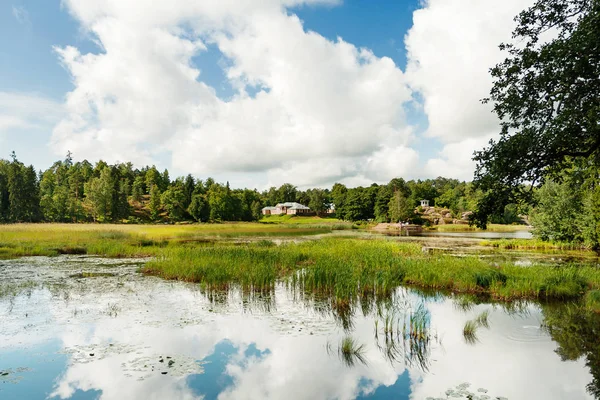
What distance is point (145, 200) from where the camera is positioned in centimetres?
12069

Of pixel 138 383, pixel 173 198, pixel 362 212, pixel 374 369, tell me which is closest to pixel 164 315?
pixel 138 383

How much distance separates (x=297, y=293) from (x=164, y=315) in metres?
5.53

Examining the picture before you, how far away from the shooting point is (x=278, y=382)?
8.05 m

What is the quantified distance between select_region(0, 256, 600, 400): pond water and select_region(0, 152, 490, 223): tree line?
174 ft

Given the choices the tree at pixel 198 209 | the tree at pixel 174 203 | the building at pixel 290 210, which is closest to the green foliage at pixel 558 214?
the tree at pixel 198 209

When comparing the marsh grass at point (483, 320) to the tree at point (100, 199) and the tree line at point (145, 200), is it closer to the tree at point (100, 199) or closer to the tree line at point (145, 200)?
the tree line at point (145, 200)

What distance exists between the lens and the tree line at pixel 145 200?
253 ft

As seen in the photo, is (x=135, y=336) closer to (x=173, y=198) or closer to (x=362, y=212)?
(x=173, y=198)

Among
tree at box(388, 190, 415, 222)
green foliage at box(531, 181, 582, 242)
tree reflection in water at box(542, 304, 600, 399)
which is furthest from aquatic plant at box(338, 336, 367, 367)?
tree at box(388, 190, 415, 222)

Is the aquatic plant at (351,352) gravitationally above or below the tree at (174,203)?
below

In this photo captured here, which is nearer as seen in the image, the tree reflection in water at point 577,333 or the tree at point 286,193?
the tree reflection in water at point 577,333

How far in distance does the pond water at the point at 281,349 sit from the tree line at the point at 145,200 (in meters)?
53.1

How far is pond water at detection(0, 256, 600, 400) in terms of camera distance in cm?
760

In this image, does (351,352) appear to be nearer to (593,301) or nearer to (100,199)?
(593,301)
